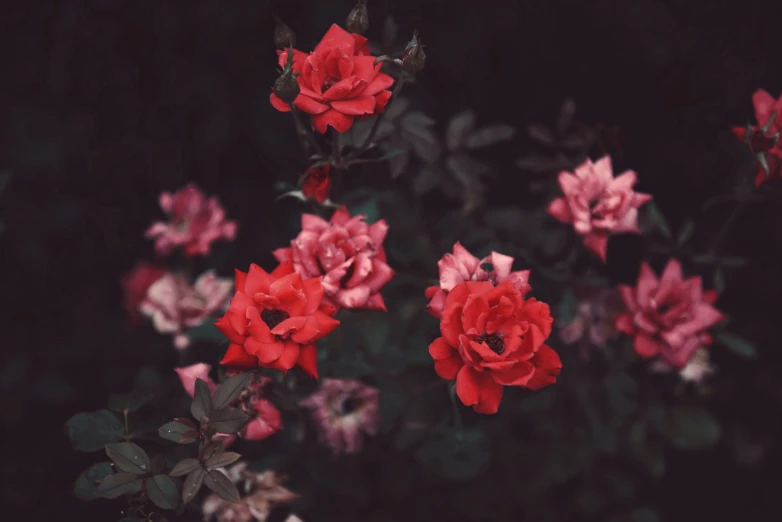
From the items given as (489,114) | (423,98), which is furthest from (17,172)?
(489,114)

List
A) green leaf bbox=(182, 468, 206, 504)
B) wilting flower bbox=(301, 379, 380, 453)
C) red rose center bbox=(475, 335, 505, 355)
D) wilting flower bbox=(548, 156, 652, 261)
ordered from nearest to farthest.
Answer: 1. green leaf bbox=(182, 468, 206, 504)
2. red rose center bbox=(475, 335, 505, 355)
3. wilting flower bbox=(548, 156, 652, 261)
4. wilting flower bbox=(301, 379, 380, 453)

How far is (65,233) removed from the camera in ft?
5.28

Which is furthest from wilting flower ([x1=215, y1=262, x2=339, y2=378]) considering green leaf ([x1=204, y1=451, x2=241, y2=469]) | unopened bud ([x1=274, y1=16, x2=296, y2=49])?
unopened bud ([x1=274, y1=16, x2=296, y2=49])

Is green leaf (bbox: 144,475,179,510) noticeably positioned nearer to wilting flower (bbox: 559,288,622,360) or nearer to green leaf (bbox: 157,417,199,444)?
green leaf (bbox: 157,417,199,444)

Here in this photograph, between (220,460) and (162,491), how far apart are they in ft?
0.27

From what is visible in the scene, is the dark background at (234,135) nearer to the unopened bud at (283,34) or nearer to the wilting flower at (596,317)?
the wilting flower at (596,317)

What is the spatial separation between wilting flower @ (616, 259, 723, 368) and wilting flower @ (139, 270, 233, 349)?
2.54 ft

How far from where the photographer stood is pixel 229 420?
0.85 meters

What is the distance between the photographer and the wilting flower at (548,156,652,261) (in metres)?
1.06

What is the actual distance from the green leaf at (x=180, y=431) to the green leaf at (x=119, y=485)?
0.06 m

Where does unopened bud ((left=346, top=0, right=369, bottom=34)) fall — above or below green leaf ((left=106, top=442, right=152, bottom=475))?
above

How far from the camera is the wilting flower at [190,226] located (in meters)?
1.37

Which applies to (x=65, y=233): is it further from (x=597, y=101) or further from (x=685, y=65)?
(x=685, y=65)

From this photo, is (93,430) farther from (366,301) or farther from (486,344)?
(486,344)
